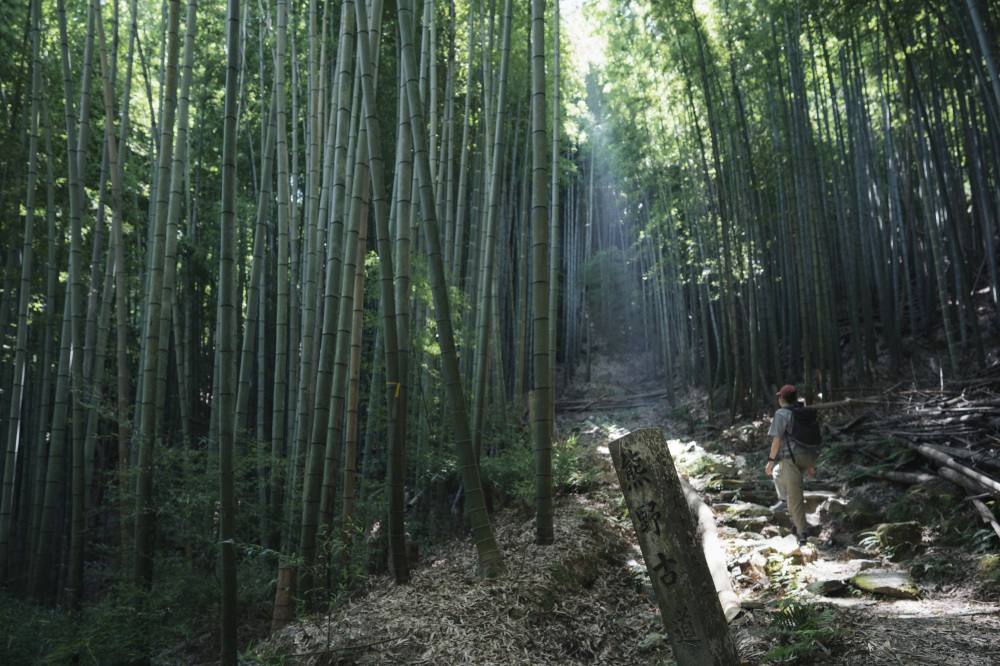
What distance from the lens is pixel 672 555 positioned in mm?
1562

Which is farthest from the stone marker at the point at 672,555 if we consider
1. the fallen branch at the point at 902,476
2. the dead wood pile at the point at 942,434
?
the fallen branch at the point at 902,476

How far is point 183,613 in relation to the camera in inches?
130

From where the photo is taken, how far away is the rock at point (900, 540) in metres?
3.24

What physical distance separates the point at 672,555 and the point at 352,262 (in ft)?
6.33

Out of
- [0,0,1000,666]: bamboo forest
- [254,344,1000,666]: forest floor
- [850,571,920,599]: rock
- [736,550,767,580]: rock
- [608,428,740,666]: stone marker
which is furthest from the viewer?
[736,550,767,580]: rock

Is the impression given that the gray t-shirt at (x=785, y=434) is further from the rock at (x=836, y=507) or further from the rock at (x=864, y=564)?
the rock at (x=864, y=564)

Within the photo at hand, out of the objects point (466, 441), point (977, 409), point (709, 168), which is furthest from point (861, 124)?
point (466, 441)

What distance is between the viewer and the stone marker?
60.1 inches

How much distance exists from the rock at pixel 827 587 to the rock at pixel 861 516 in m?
1.26

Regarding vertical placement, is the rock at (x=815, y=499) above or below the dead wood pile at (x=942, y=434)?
below

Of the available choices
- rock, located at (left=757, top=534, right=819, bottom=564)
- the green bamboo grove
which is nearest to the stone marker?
rock, located at (left=757, top=534, right=819, bottom=564)

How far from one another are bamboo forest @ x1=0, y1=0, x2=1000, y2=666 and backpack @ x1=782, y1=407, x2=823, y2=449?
1.13 m

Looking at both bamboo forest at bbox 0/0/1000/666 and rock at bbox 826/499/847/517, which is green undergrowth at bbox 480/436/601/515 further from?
rock at bbox 826/499/847/517

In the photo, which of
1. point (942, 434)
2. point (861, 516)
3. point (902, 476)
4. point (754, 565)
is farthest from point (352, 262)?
point (942, 434)
